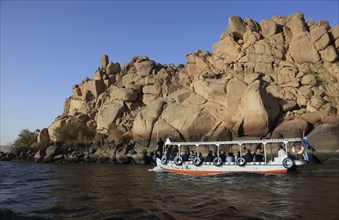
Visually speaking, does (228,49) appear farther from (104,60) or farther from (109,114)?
(104,60)

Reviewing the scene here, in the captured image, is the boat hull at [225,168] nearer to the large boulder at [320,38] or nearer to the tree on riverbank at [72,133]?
the tree on riverbank at [72,133]

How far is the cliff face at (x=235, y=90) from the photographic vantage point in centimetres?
4738

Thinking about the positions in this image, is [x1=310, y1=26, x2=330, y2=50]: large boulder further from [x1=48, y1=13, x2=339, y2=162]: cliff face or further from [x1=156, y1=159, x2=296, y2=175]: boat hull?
[x1=156, y1=159, x2=296, y2=175]: boat hull

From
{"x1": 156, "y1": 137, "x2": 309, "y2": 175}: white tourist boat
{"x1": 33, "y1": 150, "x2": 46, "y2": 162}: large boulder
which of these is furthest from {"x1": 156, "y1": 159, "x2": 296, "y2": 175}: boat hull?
{"x1": 33, "y1": 150, "x2": 46, "y2": 162}: large boulder

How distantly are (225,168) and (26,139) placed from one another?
A: 187ft

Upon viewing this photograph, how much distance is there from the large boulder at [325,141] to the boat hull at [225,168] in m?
14.8

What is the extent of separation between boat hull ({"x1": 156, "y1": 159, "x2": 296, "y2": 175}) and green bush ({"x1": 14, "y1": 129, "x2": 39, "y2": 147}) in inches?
1916

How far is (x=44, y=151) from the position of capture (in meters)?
58.1

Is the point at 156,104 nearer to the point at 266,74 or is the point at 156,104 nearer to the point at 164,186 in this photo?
the point at 266,74

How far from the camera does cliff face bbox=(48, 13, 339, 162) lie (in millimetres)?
47375

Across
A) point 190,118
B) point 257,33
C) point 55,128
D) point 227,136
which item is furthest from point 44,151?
point 257,33

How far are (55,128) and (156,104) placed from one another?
75.4 ft

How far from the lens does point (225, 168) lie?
2988cm

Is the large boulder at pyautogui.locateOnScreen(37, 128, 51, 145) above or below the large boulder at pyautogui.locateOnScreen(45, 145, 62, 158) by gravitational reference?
above
